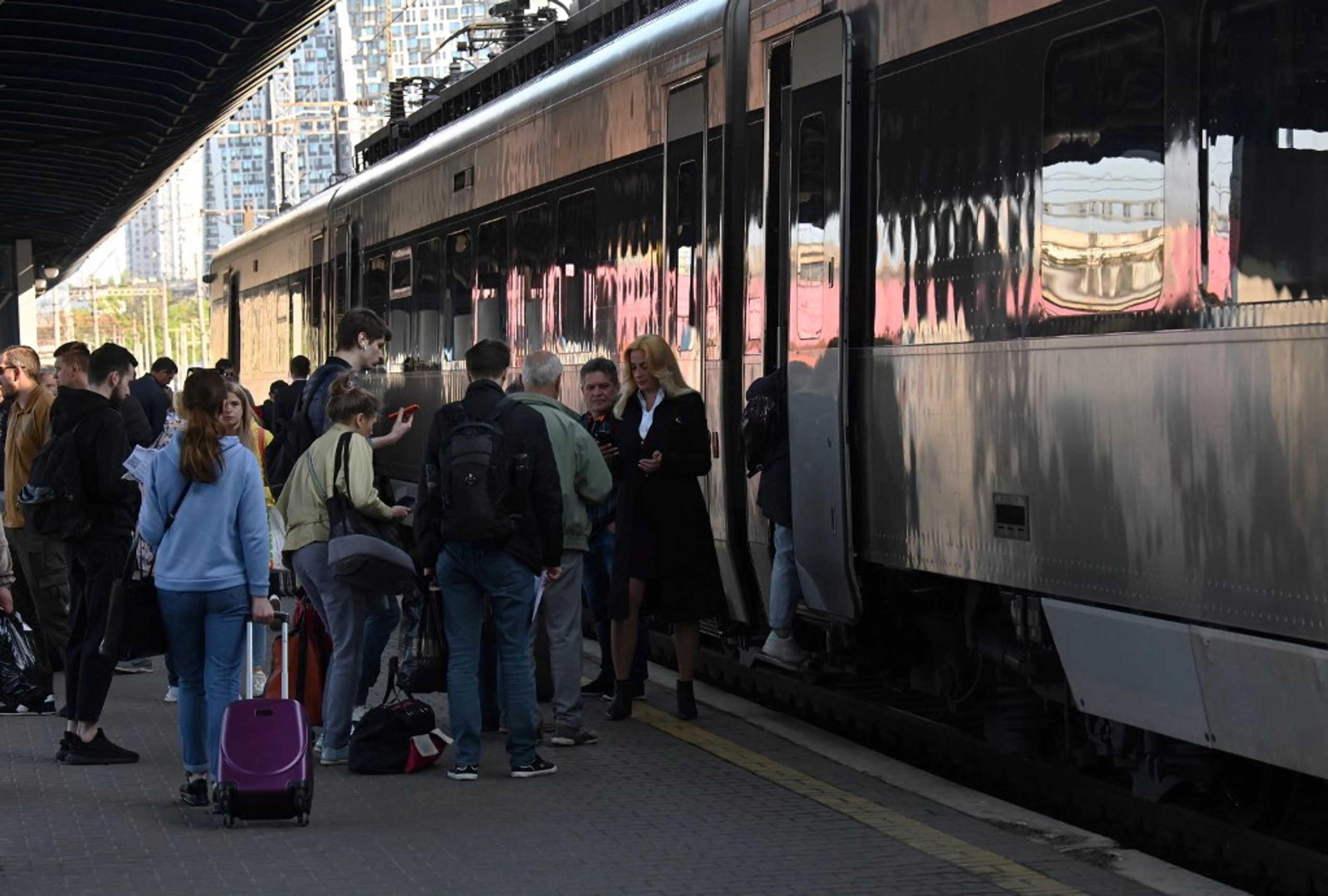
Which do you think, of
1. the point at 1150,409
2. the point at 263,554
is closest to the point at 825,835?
the point at 1150,409

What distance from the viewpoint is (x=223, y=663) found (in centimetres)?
813

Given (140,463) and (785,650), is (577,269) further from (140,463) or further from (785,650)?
(140,463)

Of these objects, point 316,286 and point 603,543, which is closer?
point 603,543

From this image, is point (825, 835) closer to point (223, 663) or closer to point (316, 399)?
point (223, 663)

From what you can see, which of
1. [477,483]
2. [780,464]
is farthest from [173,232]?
[477,483]

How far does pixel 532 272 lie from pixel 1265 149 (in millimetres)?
8692

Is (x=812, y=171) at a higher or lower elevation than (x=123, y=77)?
lower

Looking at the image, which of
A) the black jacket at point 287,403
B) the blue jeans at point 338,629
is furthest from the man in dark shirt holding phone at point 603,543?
the black jacket at point 287,403

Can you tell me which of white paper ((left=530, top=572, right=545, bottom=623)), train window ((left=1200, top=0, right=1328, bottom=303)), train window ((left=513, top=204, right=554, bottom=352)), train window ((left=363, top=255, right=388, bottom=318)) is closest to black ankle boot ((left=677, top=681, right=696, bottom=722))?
white paper ((left=530, top=572, right=545, bottom=623))

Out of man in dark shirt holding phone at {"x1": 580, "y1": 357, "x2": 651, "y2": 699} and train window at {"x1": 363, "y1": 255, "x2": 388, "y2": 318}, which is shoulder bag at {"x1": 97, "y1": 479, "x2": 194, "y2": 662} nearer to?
man in dark shirt holding phone at {"x1": 580, "y1": 357, "x2": 651, "y2": 699}

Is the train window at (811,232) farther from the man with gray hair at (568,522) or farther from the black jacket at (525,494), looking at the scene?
the black jacket at (525,494)

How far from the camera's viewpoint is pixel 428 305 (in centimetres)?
1805

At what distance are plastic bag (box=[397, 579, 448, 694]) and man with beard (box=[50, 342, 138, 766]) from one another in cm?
131

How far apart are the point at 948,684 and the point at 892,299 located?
1.66m
